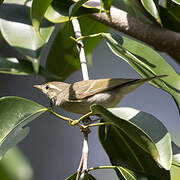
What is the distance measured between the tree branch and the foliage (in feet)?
0.15

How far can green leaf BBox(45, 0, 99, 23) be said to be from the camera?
204 cm

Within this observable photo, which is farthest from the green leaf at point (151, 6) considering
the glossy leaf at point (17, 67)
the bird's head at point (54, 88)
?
the bird's head at point (54, 88)

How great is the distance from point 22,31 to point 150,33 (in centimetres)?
58

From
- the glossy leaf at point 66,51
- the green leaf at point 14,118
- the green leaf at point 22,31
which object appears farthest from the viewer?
the glossy leaf at point 66,51

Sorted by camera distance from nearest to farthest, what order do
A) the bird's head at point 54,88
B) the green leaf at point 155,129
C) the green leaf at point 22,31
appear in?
the green leaf at point 155,129 < the green leaf at point 22,31 < the bird's head at point 54,88

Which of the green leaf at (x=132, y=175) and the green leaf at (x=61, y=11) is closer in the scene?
the green leaf at (x=132, y=175)

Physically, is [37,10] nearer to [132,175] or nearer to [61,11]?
[61,11]

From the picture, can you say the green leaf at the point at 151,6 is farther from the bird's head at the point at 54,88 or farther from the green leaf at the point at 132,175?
the bird's head at the point at 54,88

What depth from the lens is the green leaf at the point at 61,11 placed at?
2037mm

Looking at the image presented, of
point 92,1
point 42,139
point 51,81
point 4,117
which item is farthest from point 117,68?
point 4,117

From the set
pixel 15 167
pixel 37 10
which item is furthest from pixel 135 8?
pixel 15 167

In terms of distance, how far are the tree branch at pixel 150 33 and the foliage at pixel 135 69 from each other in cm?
5

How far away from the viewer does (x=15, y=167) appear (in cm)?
219

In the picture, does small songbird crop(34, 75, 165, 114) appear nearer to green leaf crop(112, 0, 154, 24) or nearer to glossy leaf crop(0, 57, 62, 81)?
glossy leaf crop(0, 57, 62, 81)
